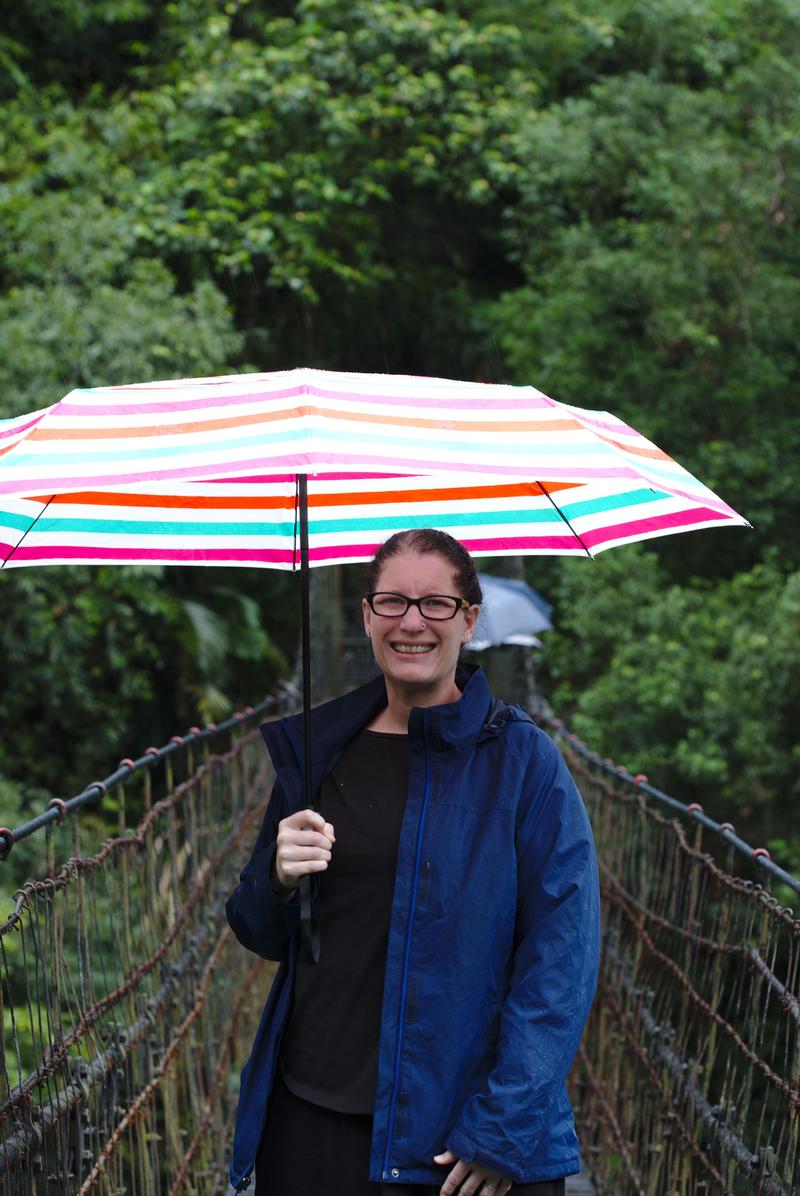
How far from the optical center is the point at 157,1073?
2.90 metres

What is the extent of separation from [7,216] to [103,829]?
179 inches

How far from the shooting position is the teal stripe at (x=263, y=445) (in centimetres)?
167

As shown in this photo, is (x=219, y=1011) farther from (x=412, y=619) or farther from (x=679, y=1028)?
(x=412, y=619)

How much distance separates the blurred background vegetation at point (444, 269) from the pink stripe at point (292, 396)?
5.91 m

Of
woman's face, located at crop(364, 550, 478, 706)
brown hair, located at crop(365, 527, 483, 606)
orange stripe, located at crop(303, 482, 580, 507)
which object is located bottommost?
woman's face, located at crop(364, 550, 478, 706)

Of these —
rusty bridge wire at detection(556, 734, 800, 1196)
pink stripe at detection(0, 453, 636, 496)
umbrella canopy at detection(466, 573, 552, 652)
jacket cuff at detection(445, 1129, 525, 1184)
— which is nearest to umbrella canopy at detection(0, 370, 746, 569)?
pink stripe at detection(0, 453, 636, 496)

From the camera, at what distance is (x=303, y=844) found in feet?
5.64

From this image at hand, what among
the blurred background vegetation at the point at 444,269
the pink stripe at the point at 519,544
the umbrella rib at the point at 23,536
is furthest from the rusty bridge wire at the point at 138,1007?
the blurred background vegetation at the point at 444,269

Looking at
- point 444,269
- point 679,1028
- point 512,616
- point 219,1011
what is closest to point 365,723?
point 679,1028

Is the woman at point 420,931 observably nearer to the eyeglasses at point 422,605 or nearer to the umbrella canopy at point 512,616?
the eyeglasses at point 422,605

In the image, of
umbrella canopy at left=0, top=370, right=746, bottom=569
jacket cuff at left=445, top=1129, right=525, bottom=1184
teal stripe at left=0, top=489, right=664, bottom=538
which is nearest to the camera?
jacket cuff at left=445, top=1129, right=525, bottom=1184

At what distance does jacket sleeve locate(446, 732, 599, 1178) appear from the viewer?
162 centimetres

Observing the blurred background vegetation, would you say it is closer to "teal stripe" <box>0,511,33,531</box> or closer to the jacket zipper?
"teal stripe" <box>0,511,33,531</box>

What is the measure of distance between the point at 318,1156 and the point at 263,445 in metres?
0.86
